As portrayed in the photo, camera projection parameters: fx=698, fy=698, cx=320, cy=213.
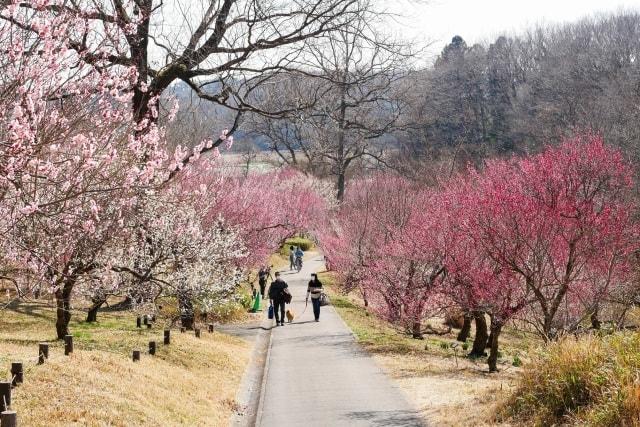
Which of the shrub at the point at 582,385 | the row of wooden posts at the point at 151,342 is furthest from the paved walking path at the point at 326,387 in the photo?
the row of wooden posts at the point at 151,342

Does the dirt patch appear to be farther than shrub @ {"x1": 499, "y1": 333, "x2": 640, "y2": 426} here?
Yes

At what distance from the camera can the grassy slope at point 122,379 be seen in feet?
30.0

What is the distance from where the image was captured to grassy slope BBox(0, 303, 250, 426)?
916cm

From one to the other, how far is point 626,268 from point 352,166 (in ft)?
191

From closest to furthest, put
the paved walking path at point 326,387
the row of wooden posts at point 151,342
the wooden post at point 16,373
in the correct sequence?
the wooden post at point 16,373, the paved walking path at point 326,387, the row of wooden posts at point 151,342

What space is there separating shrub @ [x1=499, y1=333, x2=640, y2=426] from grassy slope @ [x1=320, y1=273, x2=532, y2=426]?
70 centimetres

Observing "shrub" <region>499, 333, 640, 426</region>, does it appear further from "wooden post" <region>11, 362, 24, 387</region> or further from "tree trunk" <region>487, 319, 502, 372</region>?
"wooden post" <region>11, 362, 24, 387</region>

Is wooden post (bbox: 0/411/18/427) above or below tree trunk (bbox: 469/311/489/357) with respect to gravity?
above

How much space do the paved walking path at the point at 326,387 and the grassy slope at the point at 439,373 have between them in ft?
1.35

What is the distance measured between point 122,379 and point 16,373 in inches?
84.0

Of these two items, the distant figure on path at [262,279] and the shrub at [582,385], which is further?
the distant figure on path at [262,279]

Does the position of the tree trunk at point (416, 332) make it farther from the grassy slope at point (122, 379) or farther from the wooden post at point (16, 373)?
the wooden post at point (16, 373)

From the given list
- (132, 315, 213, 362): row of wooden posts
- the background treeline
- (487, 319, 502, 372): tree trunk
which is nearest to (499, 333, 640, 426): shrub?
(487, 319, 502, 372): tree trunk

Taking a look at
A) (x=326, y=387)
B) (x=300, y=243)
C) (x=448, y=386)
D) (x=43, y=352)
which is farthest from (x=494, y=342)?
(x=300, y=243)
